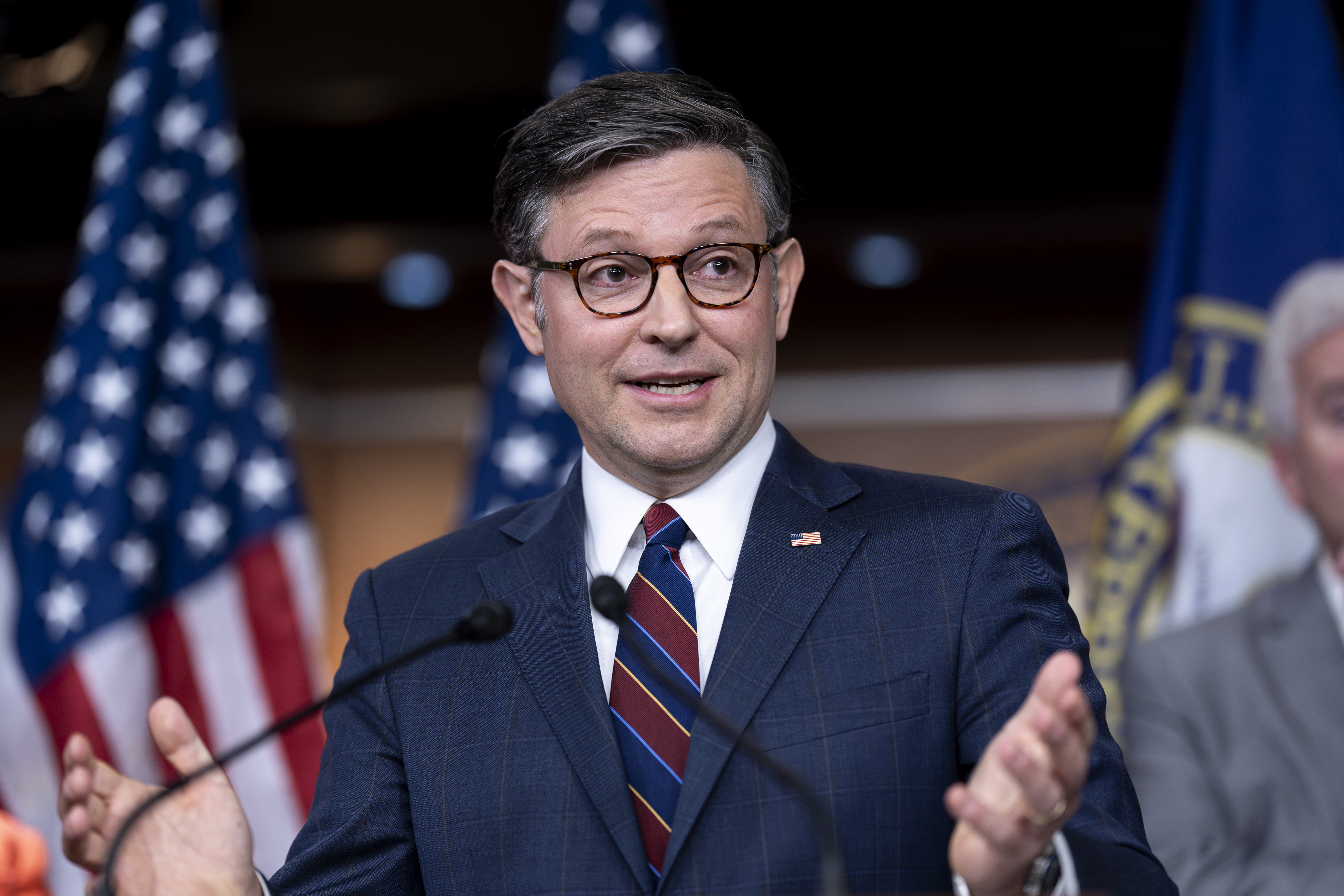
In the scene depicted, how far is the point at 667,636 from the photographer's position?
1.35 m

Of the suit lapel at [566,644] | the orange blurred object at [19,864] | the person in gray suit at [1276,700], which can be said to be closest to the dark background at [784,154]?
the person in gray suit at [1276,700]

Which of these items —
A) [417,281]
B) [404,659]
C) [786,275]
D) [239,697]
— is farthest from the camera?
[417,281]

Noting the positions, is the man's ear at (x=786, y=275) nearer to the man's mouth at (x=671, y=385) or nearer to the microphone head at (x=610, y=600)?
the man's mouth at (x=671, y=385)

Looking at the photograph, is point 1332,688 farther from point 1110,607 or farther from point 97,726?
point 97,726

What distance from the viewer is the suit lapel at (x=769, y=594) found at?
4.09ft

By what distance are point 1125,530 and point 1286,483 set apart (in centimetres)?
36

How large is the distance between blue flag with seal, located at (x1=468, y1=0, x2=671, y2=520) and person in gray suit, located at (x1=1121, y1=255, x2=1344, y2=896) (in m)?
1.47

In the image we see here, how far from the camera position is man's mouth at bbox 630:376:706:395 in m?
1.41

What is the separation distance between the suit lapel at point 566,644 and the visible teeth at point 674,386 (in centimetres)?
19

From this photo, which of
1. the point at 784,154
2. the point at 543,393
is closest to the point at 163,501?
the point at 543,393

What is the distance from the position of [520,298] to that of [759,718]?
64cm

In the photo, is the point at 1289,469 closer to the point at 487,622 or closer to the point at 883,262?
the point at 487,622

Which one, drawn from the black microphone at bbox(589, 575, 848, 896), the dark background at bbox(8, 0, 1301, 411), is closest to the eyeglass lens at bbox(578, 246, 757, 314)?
the black microphone at bbox(589, 575, 848, 896)

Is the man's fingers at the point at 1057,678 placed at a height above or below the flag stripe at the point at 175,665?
above
